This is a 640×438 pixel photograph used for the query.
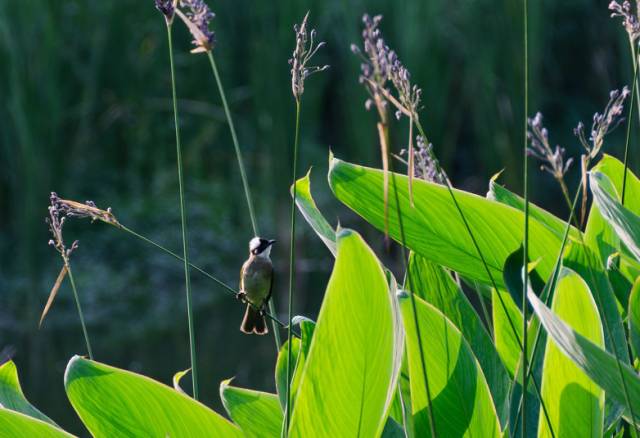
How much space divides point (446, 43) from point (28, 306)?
3.23 meters

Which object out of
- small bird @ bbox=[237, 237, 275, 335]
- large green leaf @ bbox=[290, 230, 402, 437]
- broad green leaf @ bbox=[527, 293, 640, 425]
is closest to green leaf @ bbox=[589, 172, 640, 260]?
broad green leaf @ bbox=[527, 293, 640, 425]

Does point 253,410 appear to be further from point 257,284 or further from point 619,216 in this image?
point 257,284

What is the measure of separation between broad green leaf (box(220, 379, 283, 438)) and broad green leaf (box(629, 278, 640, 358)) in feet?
1.45

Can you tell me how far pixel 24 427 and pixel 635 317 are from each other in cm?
71

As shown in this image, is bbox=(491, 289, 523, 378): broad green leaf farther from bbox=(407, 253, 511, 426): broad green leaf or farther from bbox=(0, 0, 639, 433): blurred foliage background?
bbox=(0, 0, 639, 433): blurred foliage background

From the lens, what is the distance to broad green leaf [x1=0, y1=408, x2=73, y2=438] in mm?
1116

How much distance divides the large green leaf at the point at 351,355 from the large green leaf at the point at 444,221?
26 centimetres

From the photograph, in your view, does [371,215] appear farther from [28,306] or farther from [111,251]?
[111,251]

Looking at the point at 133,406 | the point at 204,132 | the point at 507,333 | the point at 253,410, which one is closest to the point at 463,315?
the point at 507,333

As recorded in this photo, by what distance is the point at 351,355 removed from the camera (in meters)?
1.05

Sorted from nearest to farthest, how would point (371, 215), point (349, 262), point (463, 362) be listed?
1. point (349, 262)
2. point (463, 362)
3. point (371, 215)

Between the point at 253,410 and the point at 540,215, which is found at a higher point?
the point at 540,215

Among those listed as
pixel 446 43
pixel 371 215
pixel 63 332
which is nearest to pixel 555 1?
pixel 446 43

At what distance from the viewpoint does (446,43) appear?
22.8 ft
